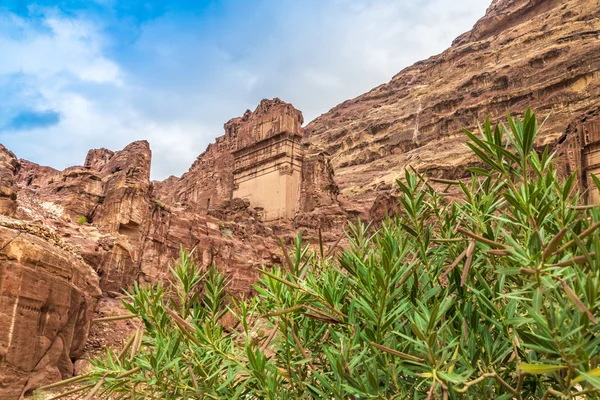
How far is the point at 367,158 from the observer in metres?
63.8

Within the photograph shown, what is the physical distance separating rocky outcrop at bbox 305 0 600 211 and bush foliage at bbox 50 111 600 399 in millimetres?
36200

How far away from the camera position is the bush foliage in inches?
92.9

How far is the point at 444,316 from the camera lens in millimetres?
3002

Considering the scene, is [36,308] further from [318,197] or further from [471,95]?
[471,95]

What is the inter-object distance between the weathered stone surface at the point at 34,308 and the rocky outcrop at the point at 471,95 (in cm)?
3171

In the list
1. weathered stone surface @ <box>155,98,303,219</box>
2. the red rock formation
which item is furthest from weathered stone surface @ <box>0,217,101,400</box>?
weathered stone surface @ <box>155,98,303,219</box>

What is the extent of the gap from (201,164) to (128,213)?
30023 mm

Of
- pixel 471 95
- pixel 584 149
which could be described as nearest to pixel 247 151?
pixel 584 149

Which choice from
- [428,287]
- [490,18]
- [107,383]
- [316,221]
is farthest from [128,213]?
[490,18]

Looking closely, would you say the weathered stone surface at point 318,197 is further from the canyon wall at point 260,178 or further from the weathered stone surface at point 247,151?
the weathered stone surface at point 247,151

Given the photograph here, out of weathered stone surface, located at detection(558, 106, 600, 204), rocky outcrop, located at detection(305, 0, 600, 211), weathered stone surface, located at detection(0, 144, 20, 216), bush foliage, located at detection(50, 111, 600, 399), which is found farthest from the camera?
rocky outcrop, located at detection(305, 0, 600, 211)

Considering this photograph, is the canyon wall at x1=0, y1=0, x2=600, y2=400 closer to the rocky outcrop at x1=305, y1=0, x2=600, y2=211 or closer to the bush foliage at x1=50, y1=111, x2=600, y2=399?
the rocky outcrop at x1=305, y1=0, x2=600, y2=211

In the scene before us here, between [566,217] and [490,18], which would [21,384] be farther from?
[490,18]

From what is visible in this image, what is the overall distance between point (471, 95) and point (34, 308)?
2117 inches
